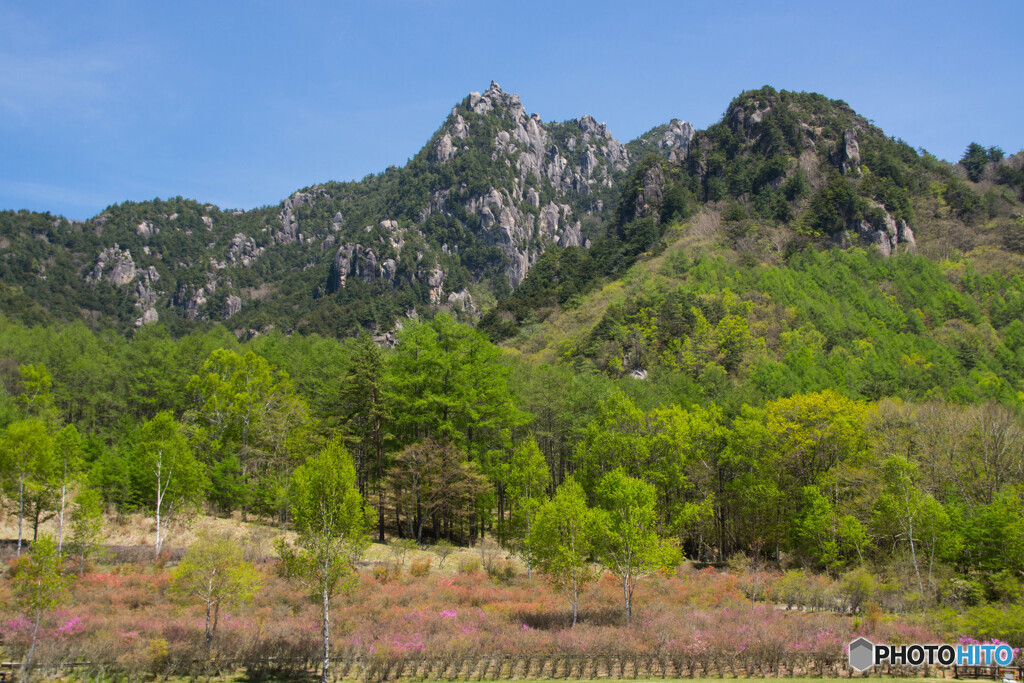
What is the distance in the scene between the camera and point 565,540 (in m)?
25.2

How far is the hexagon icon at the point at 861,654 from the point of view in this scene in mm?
19703

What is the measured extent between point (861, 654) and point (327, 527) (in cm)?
1933

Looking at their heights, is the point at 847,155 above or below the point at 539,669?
above

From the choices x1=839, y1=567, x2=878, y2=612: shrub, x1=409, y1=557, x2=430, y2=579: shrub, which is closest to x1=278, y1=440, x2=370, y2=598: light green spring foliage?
x1=409, y1=557, x2=430, y2=579: shrub

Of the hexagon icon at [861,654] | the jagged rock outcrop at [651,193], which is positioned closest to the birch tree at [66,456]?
the hexagon icon at [861,654]

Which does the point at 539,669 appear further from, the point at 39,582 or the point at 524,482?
the point at 39,582

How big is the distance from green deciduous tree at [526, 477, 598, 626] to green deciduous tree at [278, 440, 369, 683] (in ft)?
26.8

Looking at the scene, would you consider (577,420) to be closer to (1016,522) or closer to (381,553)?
(381,553)

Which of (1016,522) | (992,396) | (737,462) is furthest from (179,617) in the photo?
(992,396)

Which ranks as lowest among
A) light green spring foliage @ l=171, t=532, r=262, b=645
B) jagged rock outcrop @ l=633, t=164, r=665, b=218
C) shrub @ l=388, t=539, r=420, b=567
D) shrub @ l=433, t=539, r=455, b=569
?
shrub @ l=433, t=539, r=455, b=569

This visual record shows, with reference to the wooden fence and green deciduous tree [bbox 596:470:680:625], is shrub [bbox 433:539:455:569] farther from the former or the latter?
the wooden fence

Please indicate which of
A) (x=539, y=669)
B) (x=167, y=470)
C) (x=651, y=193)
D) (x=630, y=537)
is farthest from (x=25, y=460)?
(x=651, y=193)

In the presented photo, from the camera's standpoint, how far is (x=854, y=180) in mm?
125250

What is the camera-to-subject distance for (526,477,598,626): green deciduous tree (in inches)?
980
